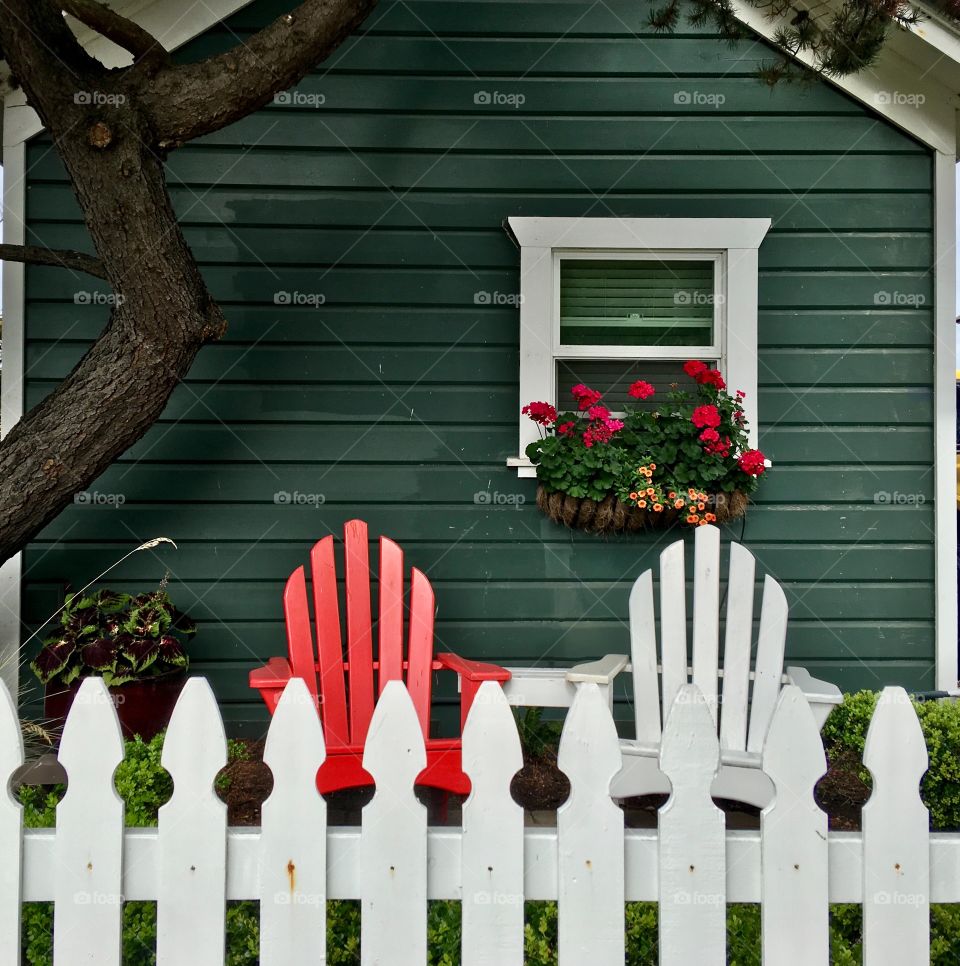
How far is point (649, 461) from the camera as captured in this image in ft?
11.0

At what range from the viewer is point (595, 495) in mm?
3326

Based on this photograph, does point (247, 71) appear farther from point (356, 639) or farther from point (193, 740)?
point (193, 740)

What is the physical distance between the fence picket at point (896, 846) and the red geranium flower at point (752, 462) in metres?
1.95

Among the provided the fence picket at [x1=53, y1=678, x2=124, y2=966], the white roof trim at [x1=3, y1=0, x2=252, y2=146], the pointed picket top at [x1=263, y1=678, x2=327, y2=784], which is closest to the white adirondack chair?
the pointed picket top at [x1=263, y1=678, x2=327, y2=784]

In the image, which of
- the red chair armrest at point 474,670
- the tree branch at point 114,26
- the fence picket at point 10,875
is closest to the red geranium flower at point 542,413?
the red chair armrest at point 474,670

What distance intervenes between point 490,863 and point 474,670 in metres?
1.33

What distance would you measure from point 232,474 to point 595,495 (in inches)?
57.2

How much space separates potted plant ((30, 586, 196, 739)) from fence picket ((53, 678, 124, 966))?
5.31 ft

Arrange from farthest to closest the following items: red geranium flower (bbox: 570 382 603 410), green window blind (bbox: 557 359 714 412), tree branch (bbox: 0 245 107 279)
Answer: green window blind (bbox: 557 359 714 412)
red geranium flower (bbox: 570 382 603 410)
tree branch (bbox: 0 245 107 279)

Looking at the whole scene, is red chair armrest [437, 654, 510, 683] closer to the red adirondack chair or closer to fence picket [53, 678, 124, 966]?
the red adirondack chair

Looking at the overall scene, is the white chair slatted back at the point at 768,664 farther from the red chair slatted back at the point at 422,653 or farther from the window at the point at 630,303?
the red chair slatted back at the point at 422,653

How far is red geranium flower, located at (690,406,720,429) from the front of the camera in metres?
3.31

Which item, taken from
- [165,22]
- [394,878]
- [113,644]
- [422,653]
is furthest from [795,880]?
[165,22]

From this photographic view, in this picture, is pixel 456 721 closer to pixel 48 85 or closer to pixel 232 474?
pixel 232 474
